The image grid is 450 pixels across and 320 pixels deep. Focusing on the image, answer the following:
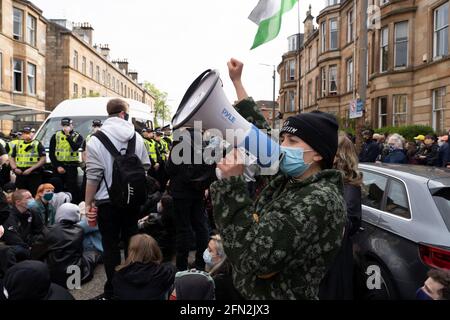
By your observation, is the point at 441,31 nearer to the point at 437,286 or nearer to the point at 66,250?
the point at 437,286

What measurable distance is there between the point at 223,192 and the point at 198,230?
3268 millimetres

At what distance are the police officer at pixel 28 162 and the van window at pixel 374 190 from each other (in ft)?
20.2

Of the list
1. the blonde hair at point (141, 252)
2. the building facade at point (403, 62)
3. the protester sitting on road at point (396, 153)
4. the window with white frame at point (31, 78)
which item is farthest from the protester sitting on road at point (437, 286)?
the window with white frame at point (31, 78)

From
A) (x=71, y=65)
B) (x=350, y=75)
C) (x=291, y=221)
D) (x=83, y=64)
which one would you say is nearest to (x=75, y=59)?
(x=71, y=65)

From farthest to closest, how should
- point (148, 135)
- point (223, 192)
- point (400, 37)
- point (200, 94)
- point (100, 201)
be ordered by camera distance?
point (400, 37)
point (148, 135)
point (100, 201)
point (200, 94)
point (223, 192)

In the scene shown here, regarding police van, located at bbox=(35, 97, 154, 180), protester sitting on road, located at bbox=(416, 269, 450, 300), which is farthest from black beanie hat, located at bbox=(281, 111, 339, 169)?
police van, located at bbox=(35, 97, 154, 180)

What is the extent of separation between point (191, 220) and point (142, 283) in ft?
4.75

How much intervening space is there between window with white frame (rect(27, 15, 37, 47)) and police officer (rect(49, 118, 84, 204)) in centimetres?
2641

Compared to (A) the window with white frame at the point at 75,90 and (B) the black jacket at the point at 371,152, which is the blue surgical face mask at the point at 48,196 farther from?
(A) the window with white frame at the point at 75,90

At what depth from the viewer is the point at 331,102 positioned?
35.5m

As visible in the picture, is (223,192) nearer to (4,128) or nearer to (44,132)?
(44,132)

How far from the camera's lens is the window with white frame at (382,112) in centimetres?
2320

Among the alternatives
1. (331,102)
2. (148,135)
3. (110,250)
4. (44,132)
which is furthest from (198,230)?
(331,102)

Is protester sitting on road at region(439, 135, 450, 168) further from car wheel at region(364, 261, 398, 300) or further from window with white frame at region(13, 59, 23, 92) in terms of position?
window with white frame at region(13, 59, 23, 92)
